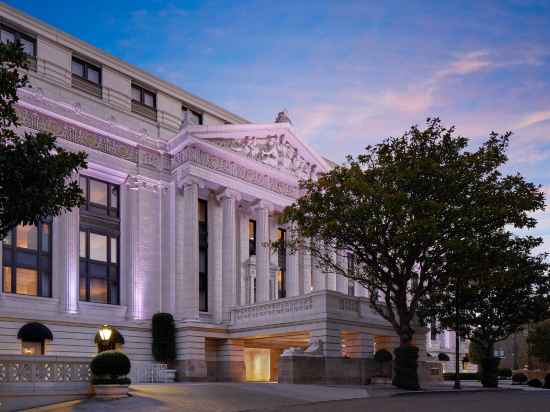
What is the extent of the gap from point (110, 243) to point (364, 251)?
17.9 metres

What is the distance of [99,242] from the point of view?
43.6 metres

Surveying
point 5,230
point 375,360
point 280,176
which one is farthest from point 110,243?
point 5,230

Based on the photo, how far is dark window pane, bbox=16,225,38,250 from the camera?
38.9m

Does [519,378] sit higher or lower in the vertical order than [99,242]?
lower

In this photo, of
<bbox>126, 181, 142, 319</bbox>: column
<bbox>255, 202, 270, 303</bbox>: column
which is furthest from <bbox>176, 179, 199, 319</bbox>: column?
<bbox>255, 202, 270, 303</bbox>: column

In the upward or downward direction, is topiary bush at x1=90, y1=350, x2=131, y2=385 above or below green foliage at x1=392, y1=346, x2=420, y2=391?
above

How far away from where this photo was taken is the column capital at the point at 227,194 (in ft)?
159

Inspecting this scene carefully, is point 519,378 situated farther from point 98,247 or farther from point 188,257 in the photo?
point 98,247

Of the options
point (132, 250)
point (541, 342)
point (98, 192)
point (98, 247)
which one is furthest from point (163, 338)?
point (541, 342)

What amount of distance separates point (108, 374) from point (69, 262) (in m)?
18.0

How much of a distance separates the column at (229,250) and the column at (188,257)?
2.57 meters

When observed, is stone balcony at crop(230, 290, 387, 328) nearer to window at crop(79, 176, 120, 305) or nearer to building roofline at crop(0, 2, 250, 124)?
window at crop(79, 176, 120, 305)

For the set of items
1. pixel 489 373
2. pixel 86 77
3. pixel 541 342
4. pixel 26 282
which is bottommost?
pixel 541 342

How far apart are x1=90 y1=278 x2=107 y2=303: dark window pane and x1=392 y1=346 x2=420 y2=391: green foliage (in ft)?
64.2
